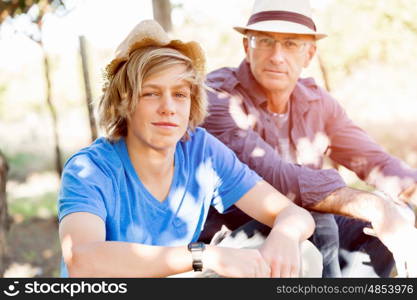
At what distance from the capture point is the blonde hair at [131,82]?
2.40 metres

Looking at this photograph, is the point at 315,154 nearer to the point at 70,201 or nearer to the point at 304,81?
the point at 304,81

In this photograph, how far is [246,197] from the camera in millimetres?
2736

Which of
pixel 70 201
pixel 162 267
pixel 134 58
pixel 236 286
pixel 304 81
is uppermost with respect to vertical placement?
pixel 134 58

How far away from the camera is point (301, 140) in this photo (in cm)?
340

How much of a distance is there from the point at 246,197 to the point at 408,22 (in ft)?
9.48

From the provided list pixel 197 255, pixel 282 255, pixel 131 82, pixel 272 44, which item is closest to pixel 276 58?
pixel 272 44

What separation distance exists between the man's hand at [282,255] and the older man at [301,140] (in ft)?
1.14

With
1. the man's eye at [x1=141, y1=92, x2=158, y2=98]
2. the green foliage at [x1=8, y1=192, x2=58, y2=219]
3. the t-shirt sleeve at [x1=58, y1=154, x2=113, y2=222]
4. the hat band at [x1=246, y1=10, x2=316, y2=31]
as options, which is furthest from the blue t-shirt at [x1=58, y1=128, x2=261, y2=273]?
the green foliage at [x1=8, y1=192, x2=58, y2=219]

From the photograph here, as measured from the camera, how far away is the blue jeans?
9.80 ft

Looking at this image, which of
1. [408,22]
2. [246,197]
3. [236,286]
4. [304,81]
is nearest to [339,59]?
[408,22]

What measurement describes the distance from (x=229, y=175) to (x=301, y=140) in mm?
821

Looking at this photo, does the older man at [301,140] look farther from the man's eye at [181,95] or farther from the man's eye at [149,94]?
the man's eye at [149,94]

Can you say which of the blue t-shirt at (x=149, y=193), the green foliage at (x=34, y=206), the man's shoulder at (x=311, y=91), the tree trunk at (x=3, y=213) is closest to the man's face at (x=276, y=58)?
the man's shoulder at (x=311, y=91)

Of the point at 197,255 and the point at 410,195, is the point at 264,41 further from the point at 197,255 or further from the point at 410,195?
the point at 197,255
